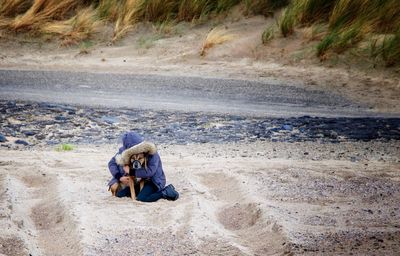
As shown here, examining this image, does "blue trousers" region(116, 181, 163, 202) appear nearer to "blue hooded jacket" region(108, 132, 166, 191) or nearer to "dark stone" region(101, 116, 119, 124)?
"blue hooded jacket" region(108, 132, 166, 191)

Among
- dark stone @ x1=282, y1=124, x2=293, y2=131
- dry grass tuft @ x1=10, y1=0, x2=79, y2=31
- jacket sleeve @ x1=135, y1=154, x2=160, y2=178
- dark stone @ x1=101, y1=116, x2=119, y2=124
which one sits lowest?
dark stone @ x1=282, y1=124, x2=293, y2=131

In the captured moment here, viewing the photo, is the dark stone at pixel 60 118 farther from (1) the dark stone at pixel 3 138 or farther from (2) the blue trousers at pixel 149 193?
(2) the blue trousers at pixel 149 193

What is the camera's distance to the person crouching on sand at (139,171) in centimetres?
604

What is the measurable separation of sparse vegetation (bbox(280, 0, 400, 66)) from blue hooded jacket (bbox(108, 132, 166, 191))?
8.11m

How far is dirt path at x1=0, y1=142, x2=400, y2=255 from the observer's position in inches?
201

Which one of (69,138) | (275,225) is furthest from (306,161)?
(69,138)

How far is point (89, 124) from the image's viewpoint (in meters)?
9.38

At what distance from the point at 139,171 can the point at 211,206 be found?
0.77 meters

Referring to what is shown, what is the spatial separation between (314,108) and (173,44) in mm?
4610

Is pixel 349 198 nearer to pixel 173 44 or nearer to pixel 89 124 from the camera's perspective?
pixel 89 124

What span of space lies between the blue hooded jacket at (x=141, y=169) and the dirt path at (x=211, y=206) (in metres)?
0.21

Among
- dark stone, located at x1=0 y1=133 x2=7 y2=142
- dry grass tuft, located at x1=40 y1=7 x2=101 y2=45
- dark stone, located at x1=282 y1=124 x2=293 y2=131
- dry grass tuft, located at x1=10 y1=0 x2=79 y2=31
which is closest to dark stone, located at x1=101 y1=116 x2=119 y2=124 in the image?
dark stone, located at x1=0 y1=133 x2=7 y2=142

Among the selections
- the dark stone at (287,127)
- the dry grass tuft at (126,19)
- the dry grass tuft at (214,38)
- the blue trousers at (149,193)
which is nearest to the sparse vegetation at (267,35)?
the dry grass tuft at (214,38)

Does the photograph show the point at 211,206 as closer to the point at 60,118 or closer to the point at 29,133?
the point at 29,133
